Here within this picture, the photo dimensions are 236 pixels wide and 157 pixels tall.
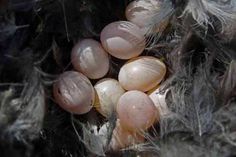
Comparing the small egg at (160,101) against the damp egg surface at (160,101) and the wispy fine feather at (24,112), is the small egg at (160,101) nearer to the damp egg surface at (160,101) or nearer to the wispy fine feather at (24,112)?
the damp egg surface at (160,101)

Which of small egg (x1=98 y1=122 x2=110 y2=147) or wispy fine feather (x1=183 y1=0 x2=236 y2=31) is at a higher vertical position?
wispy fine feather (x1=183 y1=0 x2=236 y2=31)

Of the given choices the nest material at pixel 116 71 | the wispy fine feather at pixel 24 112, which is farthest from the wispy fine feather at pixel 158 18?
the wispy fine feather at pixel 24 112

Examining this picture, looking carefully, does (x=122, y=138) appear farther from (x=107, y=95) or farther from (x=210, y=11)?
(x=210, y=11)

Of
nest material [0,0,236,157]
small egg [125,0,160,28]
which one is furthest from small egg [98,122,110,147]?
small egg [125,0,160,28]

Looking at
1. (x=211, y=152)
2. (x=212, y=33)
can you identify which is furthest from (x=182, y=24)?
(x=211, y=152)

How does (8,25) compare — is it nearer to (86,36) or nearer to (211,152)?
(86,36)

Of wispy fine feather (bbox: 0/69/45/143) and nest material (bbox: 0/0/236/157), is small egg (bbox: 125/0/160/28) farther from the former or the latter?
wispy fine feather (bbox: 0/69/45/143)
